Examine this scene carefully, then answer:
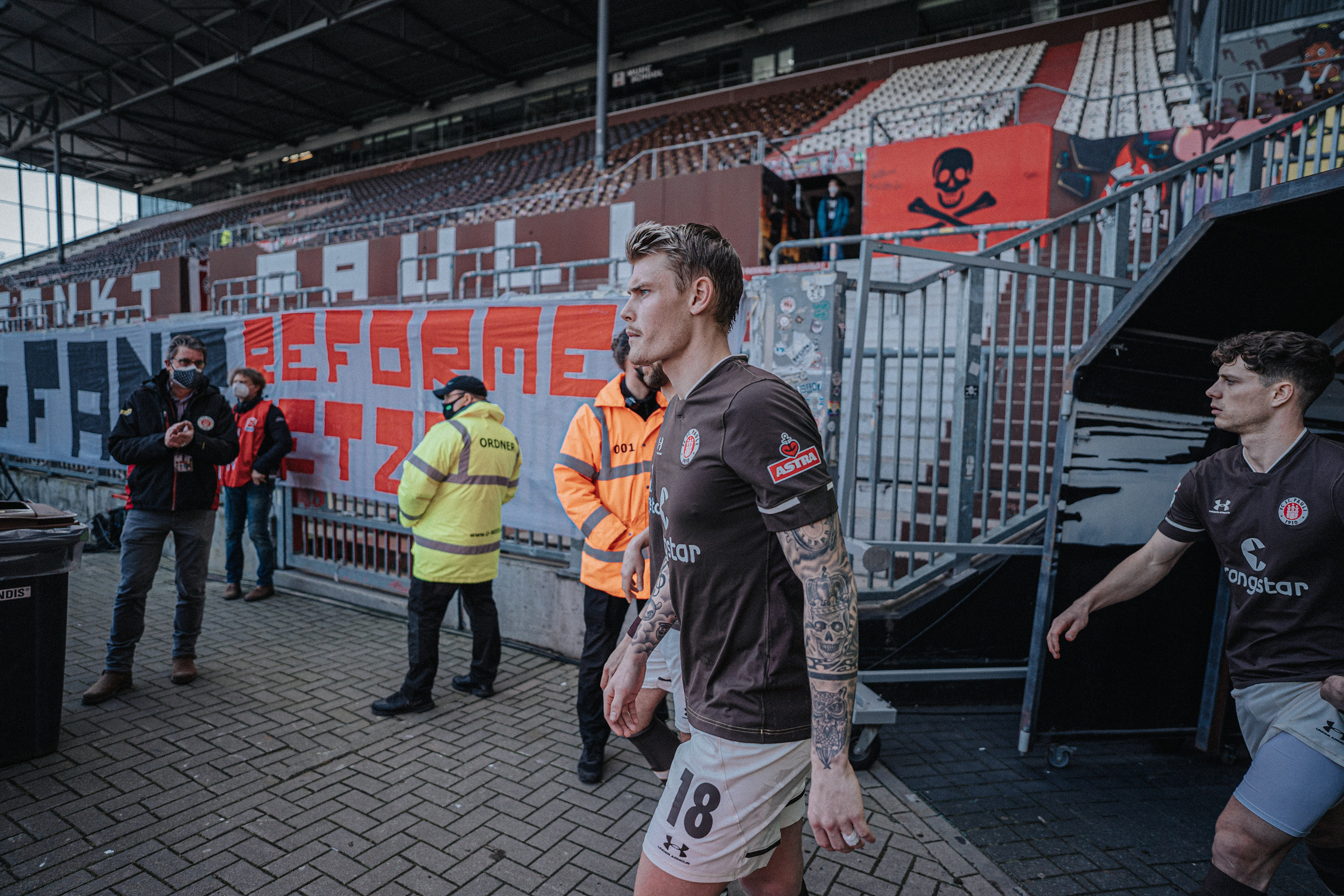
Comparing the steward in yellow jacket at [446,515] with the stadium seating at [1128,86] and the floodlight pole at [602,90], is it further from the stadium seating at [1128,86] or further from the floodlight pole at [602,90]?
the floodlight pole at [602,90]

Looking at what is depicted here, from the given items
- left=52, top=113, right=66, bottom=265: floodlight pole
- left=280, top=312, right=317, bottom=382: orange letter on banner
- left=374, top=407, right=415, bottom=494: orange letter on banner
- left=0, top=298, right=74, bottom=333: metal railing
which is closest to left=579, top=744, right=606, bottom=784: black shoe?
left=374, top=407, right=415, bottom=494: orange letter on banner

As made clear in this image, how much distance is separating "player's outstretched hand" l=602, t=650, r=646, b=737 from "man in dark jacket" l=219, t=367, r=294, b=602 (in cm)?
573

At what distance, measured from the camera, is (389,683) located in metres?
4.79

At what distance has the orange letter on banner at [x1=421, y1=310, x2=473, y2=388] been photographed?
6039mm

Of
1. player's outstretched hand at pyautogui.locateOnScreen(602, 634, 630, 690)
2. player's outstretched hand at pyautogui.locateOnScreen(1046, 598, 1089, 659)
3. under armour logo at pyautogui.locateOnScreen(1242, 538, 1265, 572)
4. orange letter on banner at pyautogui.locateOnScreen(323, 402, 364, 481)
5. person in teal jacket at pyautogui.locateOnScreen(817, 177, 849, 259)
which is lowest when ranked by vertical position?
player's outstretched hand at pyautogui.locateOnScreen(1046, 598, 1089, 659)

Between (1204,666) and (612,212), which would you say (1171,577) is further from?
(612,212)

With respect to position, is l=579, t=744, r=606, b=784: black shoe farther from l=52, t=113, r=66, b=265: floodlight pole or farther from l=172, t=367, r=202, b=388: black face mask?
l=52, t=113, r=66, b=265: floodlight pole

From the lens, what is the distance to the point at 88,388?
9.19 metres

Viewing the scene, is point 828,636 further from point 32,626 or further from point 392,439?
point 392,439

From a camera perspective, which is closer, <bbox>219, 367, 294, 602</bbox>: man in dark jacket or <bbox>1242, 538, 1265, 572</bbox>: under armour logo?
<bbox>1242, 538, 1265, 572</bbox>: under armour logo

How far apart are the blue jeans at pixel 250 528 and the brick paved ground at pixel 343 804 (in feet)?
5.86

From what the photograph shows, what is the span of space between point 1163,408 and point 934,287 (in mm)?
7966

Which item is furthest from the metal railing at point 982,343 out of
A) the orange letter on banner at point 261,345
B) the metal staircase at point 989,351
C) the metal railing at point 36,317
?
the metal railing at point 36,317

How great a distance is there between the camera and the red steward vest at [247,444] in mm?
6562
